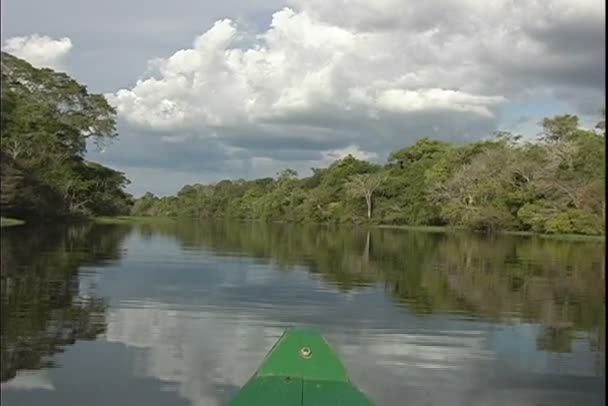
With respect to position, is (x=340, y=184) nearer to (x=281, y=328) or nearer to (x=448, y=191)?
(x=448, y=191)

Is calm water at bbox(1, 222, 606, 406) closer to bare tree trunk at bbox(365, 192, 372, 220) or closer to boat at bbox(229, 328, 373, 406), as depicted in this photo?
boat at bbox(229, 328, 373, 406)

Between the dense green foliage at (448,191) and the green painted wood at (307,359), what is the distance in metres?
24.9

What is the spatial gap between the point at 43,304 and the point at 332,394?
394 inches

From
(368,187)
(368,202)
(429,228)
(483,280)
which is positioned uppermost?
(368,187)

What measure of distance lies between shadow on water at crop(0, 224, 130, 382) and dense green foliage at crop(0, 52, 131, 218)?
703 centimetres

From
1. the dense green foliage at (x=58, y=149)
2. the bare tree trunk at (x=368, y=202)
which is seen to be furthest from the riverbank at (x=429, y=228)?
the dense green foliage at (x=58, y=149)

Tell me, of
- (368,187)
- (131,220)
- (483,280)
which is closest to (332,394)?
(483,280)

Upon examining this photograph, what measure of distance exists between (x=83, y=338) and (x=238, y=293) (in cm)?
566

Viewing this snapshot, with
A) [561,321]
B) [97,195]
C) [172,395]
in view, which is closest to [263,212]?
[97,195]

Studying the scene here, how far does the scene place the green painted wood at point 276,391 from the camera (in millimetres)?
2426

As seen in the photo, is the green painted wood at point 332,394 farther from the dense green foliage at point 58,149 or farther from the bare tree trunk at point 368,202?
the bare tree trunk at point 368,202

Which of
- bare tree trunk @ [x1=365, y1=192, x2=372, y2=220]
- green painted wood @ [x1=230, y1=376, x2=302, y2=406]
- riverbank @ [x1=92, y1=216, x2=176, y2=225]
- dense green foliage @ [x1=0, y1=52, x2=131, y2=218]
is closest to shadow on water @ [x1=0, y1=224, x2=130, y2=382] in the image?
green painted wood @ [x1=230, y1=376, x2=302, y2=406]

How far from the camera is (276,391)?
95.8 inches

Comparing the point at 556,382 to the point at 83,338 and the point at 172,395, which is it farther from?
the point at 83,338
